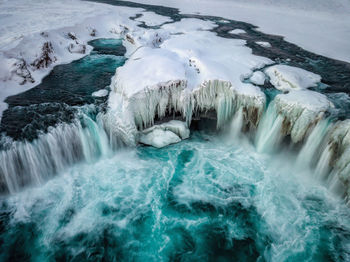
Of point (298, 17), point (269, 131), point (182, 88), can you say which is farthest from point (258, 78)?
point (298, 17)

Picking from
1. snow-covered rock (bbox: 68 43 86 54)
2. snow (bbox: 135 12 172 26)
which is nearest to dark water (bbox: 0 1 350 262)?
snow-covered rock (bbox: 68 43 86 54)

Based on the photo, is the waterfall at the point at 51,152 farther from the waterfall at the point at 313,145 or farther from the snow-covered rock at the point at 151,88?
the waterfall at the point at 313,145

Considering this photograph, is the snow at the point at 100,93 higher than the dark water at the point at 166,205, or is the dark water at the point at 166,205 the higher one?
the snow at the point at 100,93

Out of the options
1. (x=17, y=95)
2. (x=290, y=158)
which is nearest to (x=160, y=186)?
(x=290, y=158)

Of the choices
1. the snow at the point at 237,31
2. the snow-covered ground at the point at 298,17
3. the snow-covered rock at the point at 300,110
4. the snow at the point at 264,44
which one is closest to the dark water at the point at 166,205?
the snow-covered rock at the point at 300,110

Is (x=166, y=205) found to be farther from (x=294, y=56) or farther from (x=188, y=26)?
(x=188, y=26)

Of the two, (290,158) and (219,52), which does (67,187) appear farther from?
(219,52)
